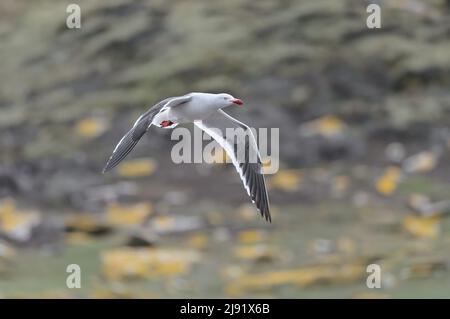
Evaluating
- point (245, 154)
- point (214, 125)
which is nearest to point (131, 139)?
point (214, 125)

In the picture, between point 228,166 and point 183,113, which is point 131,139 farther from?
point 228,166

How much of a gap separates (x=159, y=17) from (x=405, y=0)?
20.4 ft

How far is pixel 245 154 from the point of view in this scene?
571 inches

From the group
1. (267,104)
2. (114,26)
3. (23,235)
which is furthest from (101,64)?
(23,235)

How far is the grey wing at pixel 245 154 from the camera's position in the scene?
14.2 metres

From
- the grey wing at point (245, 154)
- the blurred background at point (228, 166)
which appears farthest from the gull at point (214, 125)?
the blurred background at point (228, 166)

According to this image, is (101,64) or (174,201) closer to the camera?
(174,201)

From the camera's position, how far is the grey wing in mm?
14242

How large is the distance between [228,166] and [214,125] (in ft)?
42.5

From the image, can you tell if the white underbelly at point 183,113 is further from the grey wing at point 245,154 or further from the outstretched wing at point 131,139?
the grey wing at point 245,154

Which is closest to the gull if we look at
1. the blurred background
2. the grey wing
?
the grey wing

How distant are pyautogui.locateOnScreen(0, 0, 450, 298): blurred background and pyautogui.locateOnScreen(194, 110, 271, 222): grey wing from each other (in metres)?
5.11
